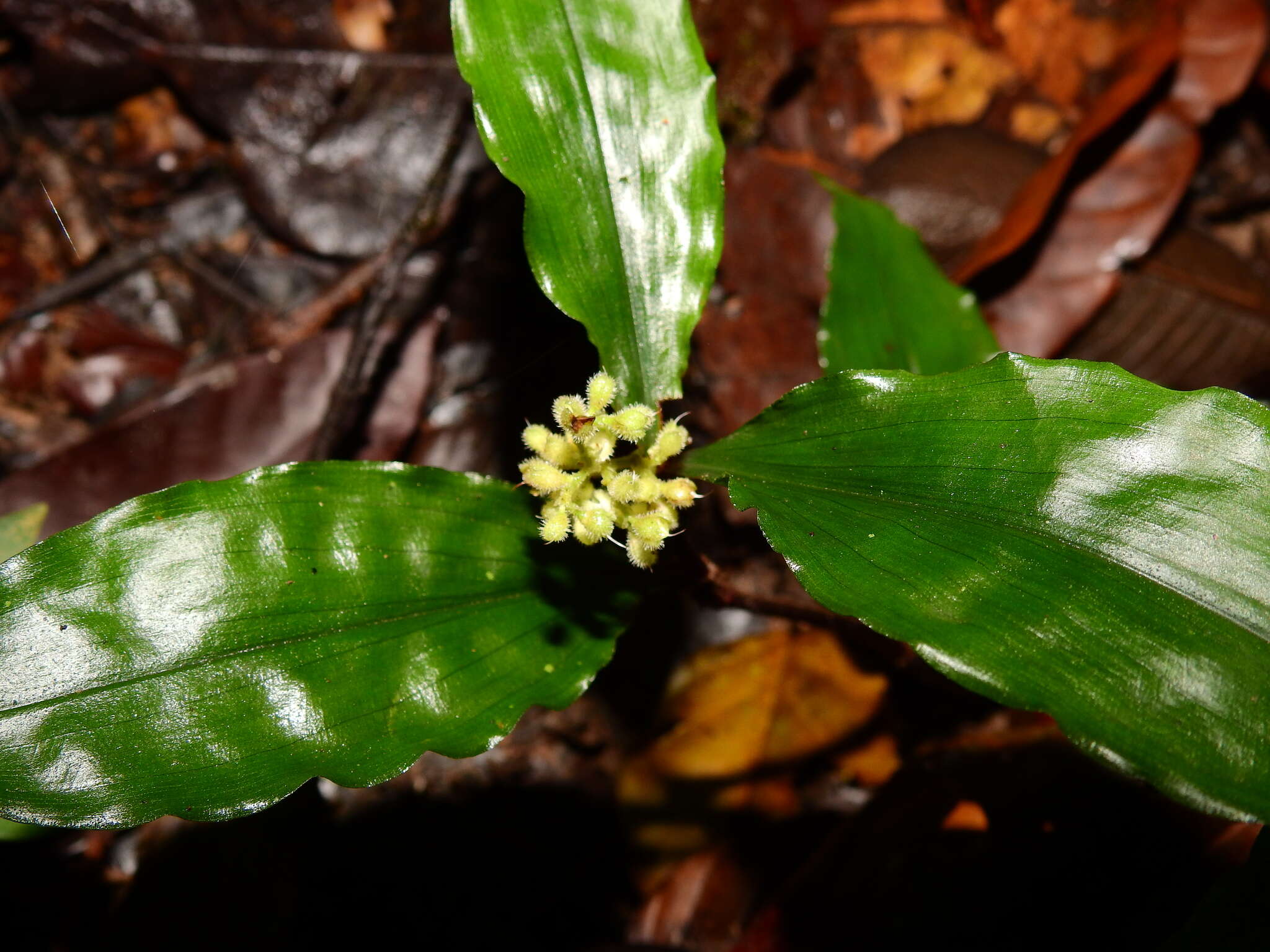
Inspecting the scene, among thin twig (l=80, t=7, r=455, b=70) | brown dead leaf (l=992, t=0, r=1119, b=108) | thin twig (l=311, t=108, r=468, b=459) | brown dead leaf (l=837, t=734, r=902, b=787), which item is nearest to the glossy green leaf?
thin twig (l=311, t=108, r=468, b=459)

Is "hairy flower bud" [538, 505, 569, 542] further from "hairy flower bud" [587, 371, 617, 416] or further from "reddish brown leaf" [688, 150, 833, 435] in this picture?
"reddish brown leaf" [688, 150, 833, 435]

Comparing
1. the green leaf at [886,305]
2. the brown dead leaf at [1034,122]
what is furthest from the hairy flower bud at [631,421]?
the brown dead leaf at [1034,122]

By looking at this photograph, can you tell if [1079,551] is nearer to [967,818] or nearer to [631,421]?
[631,421]

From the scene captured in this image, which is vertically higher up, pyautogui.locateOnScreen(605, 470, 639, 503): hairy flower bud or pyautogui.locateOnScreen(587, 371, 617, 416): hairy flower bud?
pyautogui.locateOnScreen(587, 371, 617, 416): hairy flower bud

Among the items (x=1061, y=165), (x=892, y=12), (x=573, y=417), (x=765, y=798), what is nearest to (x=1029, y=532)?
(x=573, y=417)

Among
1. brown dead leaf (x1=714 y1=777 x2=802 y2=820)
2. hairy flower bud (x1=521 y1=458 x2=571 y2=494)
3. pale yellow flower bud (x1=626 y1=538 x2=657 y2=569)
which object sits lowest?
brown dead leaf (x1=714 y1=777 x2=802 y2=820)

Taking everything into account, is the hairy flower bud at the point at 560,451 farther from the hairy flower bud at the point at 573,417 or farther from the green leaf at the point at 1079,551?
the green leaf at the point at 1079,551
